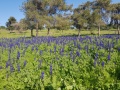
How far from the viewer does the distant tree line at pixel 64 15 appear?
1825 inches

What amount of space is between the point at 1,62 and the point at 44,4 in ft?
120

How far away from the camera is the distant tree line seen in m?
46.3

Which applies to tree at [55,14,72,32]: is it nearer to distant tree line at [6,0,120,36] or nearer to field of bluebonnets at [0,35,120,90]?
distant tree line at [6,0,120,36]

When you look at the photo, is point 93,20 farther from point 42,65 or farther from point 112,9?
point 42,65

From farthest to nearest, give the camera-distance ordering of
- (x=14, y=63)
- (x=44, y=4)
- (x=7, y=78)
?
(x=44, y=4) → (x=14, y=63) → (x=7, y=78)

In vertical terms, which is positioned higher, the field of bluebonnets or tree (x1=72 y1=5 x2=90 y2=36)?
tree (x1=72 y1=5 x2=90 y2=36)

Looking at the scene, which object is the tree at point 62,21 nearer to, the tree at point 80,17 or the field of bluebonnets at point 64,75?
the tree at point 80,17

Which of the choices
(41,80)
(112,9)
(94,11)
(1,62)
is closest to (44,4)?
(94,11)

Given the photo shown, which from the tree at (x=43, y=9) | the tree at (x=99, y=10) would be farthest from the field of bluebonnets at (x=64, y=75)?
the tree at (x=99, y=10)

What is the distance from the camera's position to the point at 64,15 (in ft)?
164

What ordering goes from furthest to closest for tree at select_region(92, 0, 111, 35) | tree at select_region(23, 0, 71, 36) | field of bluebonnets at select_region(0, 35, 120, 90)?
tree at select_region(92, 0, 111, 35)
tree at select_region(23, 0, 71, 36)
field of bluebonnets at select_region(0, 35, 120, 90)

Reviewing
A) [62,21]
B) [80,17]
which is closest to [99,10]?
[80,17]

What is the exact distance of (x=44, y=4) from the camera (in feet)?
153

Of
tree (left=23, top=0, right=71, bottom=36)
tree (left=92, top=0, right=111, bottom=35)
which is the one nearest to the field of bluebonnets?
tree (left=23, top=0, right=71, bottom=36)
